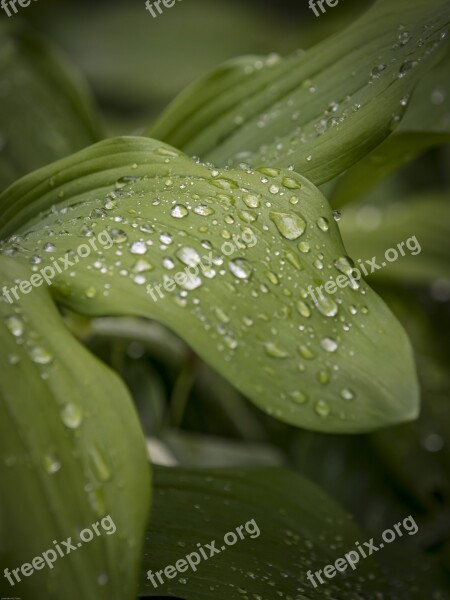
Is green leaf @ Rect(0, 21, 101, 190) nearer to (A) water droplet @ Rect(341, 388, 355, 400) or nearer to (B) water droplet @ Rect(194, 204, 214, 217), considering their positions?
(B) water droplet @ Rect(194, 204, 214, 217)

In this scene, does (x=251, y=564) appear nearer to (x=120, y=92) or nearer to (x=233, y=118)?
(x=233, y=118)

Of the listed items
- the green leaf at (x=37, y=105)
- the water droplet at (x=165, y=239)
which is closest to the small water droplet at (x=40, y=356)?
the water droplet at (x=165, y=239)

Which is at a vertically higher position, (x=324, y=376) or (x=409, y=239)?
(x=324, y=376)

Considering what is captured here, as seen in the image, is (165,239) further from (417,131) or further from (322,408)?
(417,131)

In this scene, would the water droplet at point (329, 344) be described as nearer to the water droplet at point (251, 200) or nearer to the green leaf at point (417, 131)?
the water droplet at point (251, 200)

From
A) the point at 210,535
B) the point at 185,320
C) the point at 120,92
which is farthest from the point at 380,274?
the point at 120,92

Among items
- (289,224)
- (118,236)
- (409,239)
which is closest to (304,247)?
(289,224)

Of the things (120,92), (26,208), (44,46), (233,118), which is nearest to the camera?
(26,208)
